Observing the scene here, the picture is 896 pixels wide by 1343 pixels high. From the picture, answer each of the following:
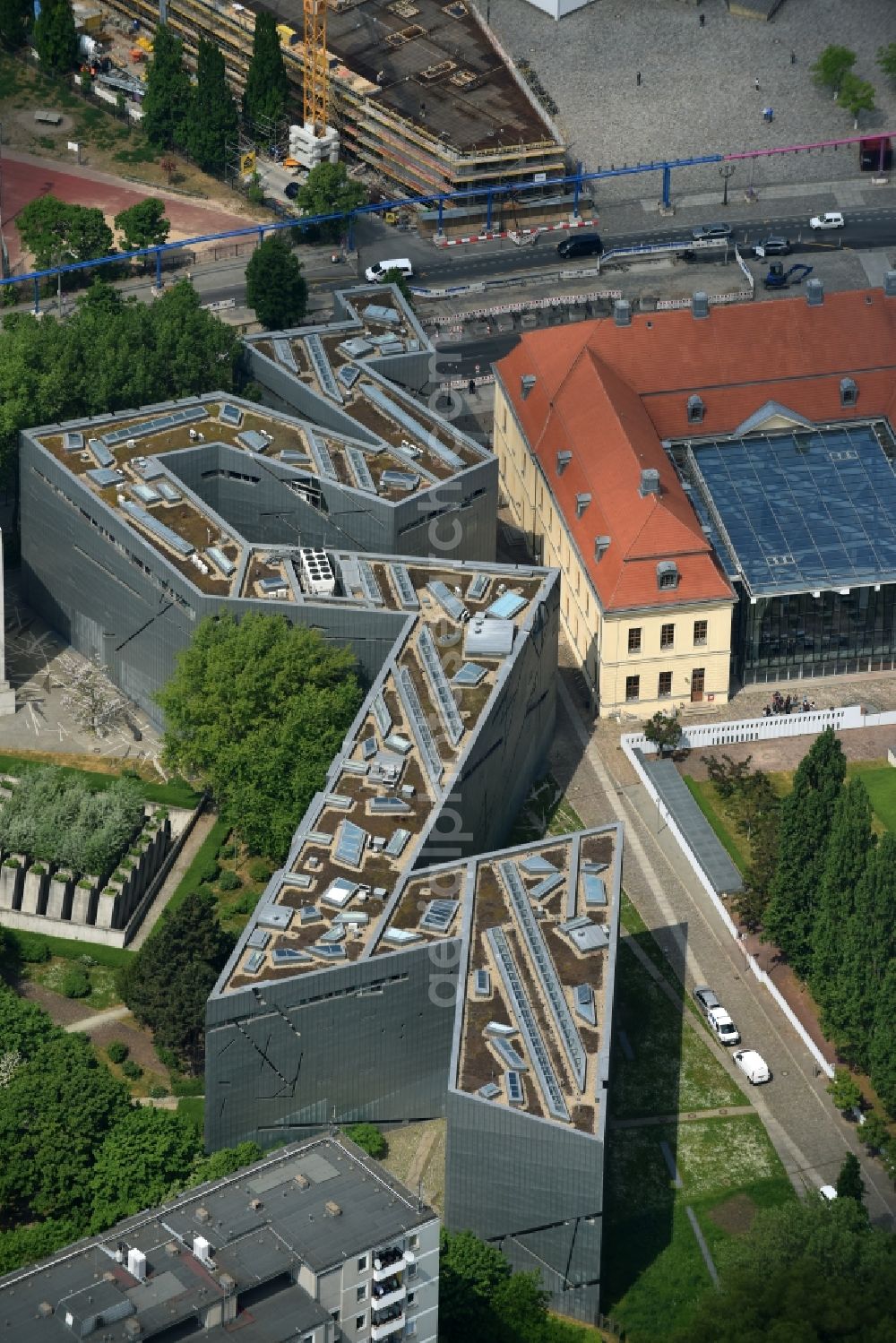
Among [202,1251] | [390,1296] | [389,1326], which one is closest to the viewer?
[202,1251]

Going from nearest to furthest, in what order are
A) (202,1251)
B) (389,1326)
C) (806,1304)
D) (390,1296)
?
(202,1251)
(390,1296)
(389,1326)
(806,1304)

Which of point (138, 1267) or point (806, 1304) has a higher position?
point (138, 1267)

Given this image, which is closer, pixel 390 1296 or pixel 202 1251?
pixel 202 1251

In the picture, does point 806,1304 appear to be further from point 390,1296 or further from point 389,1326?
point 390,1296

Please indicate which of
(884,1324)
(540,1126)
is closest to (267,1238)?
(540,1126)

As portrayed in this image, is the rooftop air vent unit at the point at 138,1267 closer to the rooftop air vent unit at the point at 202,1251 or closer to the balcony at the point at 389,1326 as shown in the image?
the rooftop air vent unit at the point at 202,1251

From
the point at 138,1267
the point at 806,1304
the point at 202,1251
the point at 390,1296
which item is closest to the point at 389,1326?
the point at 390,1296

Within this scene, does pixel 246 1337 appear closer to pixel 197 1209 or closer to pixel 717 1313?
pixel 197 1209

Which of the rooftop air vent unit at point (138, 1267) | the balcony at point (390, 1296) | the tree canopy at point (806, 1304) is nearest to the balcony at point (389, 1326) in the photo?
the balcony at point (390, 1296)

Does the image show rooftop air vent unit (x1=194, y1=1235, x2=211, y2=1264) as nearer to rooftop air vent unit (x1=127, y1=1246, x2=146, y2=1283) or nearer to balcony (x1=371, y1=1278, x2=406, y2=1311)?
rooftop air vent unit (x1=127, y1=1246, x2=146, y2=1283)
